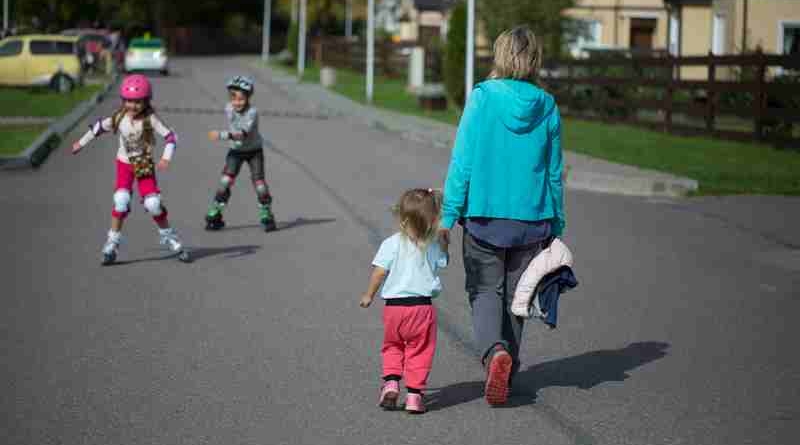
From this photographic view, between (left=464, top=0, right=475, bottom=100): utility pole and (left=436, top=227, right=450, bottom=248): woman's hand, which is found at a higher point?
(left=464, top=0, right=475, bottom=100): utility pole

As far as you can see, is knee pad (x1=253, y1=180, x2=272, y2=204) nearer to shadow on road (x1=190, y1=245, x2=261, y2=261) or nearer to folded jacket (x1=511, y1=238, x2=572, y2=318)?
shadow on road (x1=190, y1=245, x2=261, y2=261)

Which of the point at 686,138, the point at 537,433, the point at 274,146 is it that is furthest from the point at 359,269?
the point at 686,138

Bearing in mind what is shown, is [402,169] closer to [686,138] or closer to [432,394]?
[686,138]

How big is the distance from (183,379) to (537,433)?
1.99m

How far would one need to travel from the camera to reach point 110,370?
746 centimetres

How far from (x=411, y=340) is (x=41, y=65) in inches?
1462

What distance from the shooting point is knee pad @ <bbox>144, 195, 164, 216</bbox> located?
11289 millimetres

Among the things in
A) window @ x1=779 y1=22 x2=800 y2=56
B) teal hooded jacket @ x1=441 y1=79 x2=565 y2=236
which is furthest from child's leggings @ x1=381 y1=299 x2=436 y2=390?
window @ x1=779 y1=22 x2=800 y2=56

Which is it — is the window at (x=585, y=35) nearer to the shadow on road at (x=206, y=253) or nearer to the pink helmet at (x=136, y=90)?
the shadow on road at (x=206, y=253)

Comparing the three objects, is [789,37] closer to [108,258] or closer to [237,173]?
[237,173]

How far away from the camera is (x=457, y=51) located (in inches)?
1474

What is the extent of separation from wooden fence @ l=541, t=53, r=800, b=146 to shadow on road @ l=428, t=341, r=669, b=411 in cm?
1576

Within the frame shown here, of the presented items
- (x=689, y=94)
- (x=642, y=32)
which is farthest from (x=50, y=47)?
(x=642, y=32)

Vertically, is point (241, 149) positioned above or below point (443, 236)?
above
